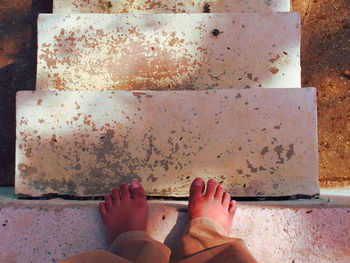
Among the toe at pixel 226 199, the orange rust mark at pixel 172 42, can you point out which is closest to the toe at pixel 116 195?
the toe at pixel 226 199

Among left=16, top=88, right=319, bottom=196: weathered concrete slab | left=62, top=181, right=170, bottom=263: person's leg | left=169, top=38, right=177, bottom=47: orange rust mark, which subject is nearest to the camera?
left=62, top=181, right=170, bottom=263: person's leg

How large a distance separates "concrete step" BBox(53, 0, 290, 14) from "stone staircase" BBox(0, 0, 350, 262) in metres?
0.19

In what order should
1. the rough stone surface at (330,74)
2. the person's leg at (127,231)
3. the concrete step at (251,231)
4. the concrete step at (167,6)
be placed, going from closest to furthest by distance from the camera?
the person's leg at (127,231) < the concrete step at (251,231) < the concrete step at (167,6) < the rough stone surface at (330,74)

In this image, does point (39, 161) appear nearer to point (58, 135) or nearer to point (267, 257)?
point (58, 135)

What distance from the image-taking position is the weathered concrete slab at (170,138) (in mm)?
1302

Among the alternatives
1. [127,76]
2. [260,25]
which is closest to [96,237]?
[127,76]

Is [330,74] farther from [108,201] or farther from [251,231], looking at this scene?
[108,201]

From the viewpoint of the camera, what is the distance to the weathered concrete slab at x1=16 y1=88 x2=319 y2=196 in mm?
1302

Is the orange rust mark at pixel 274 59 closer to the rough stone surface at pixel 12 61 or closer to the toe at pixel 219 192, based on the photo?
the toe at pixel 219 192

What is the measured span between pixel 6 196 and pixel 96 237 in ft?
1.42

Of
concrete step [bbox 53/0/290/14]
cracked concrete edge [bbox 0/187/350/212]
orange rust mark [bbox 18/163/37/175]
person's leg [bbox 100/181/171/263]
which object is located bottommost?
person's leg [bbox 100/181/171/263]

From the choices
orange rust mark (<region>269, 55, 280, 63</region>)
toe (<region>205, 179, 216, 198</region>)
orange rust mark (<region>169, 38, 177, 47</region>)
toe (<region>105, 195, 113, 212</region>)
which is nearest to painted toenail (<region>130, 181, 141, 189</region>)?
toe (<region>105, 195, 113, 212</region>)

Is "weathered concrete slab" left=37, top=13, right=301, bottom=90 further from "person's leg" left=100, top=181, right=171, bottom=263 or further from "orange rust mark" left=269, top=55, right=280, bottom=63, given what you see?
"person's leg" left=100, top=181, right=171, bottom=263

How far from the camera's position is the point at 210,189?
1.38 metres
